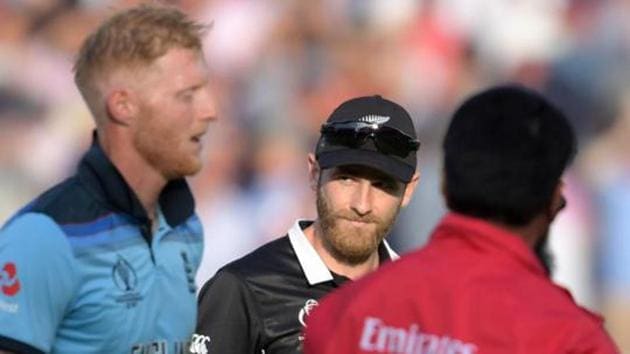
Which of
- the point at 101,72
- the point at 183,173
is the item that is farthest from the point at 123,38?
the point at 183,173

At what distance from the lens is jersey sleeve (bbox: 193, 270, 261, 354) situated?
410 cm

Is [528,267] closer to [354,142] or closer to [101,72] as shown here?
[101,72]

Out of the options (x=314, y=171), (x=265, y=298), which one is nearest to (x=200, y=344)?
(x=265, y=298)

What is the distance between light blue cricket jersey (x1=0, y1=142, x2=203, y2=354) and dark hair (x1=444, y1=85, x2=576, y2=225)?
886 millimetres

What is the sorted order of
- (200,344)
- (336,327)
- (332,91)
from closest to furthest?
1. (336,327)
2. (200,344)
3. (332,91)

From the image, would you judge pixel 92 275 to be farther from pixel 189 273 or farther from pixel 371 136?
pixel 371 136

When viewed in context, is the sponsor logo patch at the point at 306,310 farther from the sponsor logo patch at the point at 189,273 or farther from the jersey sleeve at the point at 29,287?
the jersey sleeve at the point at 29,287

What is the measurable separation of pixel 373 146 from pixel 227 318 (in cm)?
63

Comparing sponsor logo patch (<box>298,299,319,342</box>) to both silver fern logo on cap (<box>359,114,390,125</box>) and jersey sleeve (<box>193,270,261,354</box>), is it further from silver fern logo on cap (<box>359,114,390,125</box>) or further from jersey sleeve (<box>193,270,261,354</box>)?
silver fern logo on cap (<box>359,114,390,125</box>)

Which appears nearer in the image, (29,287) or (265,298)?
(29,287)

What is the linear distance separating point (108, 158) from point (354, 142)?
3.68 feet

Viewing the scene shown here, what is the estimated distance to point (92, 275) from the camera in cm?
321

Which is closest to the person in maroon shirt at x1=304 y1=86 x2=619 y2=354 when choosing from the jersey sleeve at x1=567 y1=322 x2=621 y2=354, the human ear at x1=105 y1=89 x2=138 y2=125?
the jersey sleeve at x1=567 y1=322 x2=621 y2=354

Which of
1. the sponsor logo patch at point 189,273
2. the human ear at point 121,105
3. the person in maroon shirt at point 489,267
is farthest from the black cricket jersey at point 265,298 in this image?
the person in maroon shirt at point 489,267
